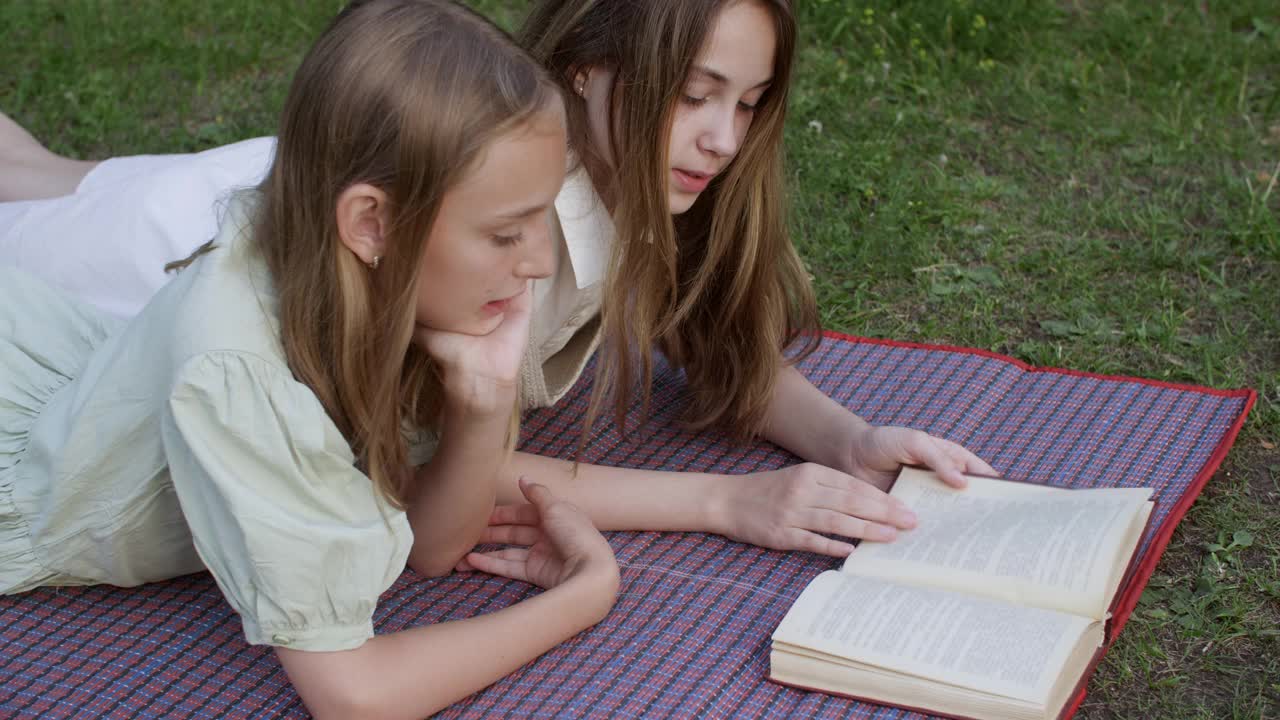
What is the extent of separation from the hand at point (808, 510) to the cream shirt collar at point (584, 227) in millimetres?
461

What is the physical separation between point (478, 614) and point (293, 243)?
74cm

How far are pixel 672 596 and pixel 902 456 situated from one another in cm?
49

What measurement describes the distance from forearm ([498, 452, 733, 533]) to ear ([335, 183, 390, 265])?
0.72m

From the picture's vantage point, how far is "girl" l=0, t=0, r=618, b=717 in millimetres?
1830

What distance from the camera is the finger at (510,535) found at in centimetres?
244

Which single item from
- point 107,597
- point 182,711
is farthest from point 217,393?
point 107,597

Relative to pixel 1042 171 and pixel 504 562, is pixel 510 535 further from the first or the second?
pixel 1042 171

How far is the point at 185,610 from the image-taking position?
233cm

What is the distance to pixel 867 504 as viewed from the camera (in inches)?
91.3

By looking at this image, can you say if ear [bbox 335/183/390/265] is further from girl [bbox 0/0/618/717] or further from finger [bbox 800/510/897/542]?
finger [bbox 800/510/897/542]

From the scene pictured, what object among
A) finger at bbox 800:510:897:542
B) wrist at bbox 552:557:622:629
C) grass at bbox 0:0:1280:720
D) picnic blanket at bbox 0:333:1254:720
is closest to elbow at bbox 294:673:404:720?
picnic blanket at bbox 0:333:1254:720

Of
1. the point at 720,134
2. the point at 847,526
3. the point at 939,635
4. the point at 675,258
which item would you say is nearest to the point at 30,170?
the point at 675,258

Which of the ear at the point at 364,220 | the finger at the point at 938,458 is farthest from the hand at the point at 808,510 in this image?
the ear at the point at 364,220

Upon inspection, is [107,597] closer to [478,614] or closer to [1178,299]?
[478,614]
